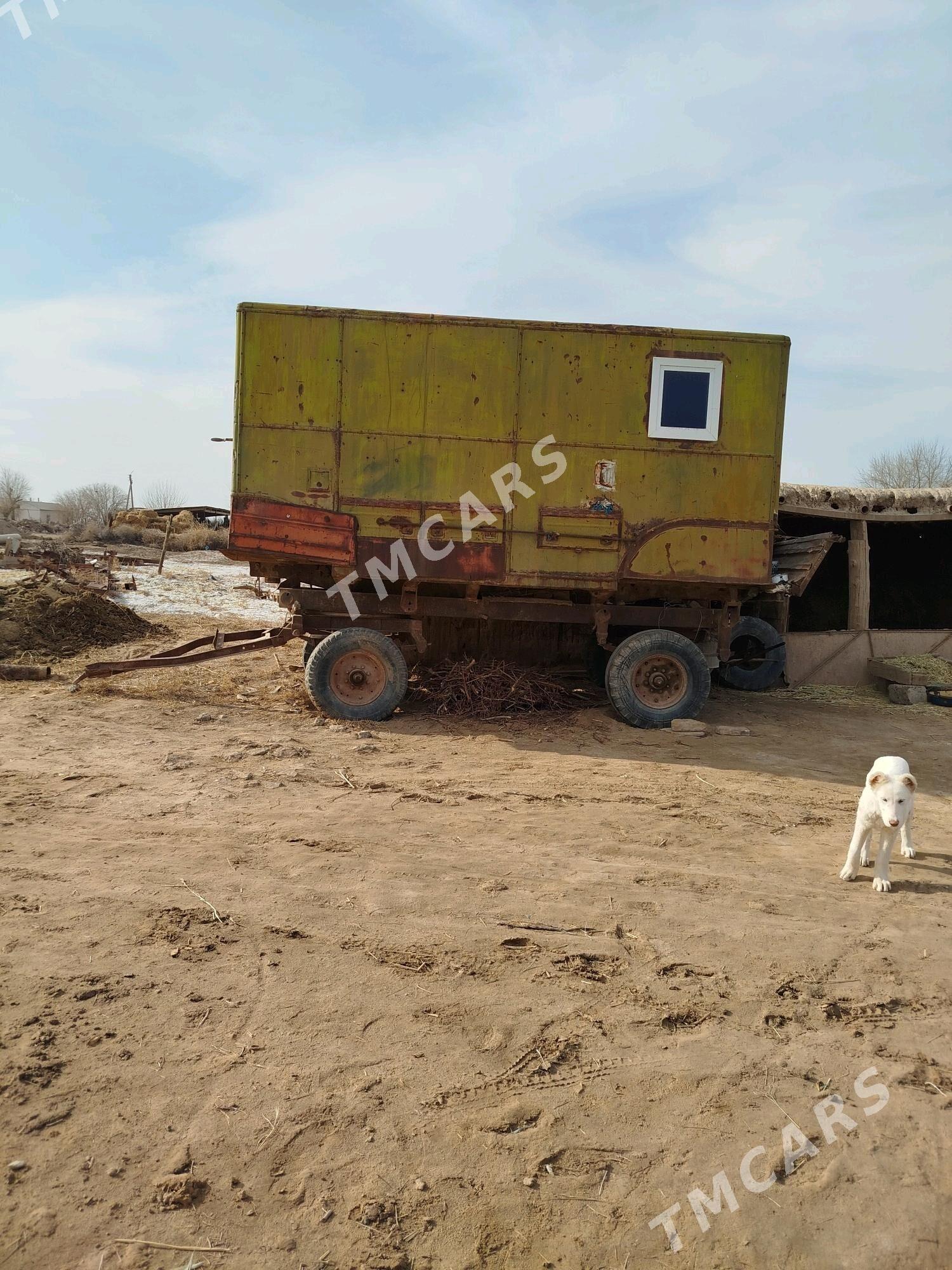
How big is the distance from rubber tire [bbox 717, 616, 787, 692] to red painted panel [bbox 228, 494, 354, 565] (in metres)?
5.92

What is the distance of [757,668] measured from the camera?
1187cm

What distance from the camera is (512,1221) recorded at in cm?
241

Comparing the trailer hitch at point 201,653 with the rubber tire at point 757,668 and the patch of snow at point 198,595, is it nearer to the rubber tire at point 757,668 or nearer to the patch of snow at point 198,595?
the patch of snow at point 198,595

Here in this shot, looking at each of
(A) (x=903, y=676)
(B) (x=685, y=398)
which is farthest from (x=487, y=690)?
(A) (x=903, y=676)

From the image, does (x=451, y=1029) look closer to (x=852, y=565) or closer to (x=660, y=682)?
(x=660, y=682)

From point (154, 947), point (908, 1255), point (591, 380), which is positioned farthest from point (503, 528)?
point (908, 1255)

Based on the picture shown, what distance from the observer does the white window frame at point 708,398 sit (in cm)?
846

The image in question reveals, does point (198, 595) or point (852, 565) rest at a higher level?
point (852, 565)

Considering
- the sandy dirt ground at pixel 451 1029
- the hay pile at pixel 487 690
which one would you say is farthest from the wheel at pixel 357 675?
the sandy dirt ground at pixel 451 1029

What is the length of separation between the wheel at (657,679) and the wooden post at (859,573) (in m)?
4.66

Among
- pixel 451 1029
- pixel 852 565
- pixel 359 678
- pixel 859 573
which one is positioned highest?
pixel 852 565

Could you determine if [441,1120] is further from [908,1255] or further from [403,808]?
[403,808]

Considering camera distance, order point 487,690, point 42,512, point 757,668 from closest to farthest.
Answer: point 487,690, point 757,668, point 42,512

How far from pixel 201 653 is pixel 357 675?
187 cm
